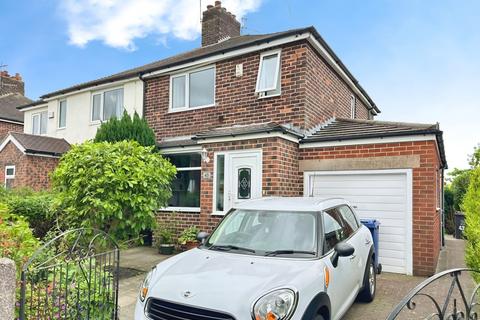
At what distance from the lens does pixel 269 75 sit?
982 centimetres

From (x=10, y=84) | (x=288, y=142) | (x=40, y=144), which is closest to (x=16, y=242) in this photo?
(x=288, y=142)

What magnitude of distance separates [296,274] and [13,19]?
13.6 metres

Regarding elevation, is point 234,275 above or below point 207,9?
below

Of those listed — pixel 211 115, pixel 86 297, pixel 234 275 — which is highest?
pixel 211 115

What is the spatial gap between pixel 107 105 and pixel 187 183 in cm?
551

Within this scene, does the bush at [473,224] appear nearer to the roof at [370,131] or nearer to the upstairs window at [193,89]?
the roof at [370,131]

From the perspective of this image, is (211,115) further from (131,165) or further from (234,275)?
(234,275)

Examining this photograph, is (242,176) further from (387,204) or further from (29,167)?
(29,167)

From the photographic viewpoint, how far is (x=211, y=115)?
1081 cm

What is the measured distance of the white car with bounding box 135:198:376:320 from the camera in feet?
9.64

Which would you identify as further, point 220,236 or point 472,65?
point 472,65

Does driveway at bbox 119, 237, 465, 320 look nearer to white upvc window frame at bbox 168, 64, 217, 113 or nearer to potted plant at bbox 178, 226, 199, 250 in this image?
potted plant at bbox 178, 226, 199, 250

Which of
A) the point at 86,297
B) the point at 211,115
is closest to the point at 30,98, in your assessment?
the point at 211,115

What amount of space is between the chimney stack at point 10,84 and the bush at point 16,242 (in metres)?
25.8
